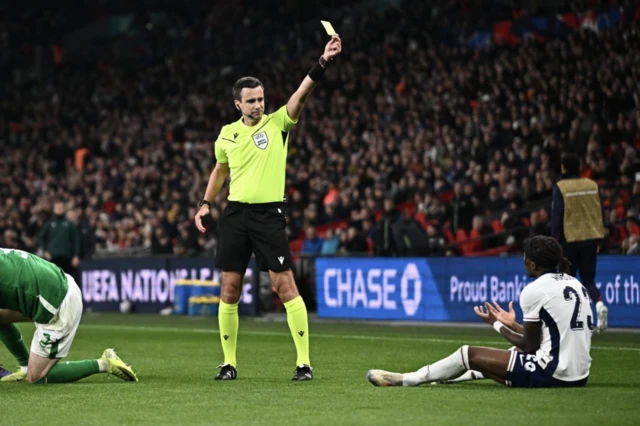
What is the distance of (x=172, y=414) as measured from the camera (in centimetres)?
741

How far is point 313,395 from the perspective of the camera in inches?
330

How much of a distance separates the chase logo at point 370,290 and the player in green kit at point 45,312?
9404mm

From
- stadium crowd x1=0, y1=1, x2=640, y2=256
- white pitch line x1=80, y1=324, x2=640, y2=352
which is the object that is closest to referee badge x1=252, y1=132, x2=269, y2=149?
white pitch line x1=80, y1=324, x2=640, y2=352

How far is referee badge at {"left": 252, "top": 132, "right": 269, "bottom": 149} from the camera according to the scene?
381 inches

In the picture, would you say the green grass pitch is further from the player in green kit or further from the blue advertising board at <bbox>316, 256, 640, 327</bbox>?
the blue advertising board at <bbox>316, 256, 640, 327</bbox>

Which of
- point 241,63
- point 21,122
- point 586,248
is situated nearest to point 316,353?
point 586,248

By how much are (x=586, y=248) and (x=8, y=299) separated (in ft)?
23.7

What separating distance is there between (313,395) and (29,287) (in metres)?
2.36

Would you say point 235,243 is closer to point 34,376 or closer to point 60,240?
point 34,376

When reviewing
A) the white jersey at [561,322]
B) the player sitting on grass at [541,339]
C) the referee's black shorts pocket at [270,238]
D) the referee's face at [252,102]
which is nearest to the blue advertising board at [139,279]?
the referee's black shorts pocket at [270,238]

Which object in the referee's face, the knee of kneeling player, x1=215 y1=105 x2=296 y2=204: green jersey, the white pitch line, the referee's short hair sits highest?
the referee's short hair

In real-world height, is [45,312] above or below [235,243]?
below

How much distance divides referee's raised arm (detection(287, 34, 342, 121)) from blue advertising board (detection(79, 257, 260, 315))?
12.2m

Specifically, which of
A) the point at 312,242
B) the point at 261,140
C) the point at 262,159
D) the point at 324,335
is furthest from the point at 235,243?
the point at 312,242
